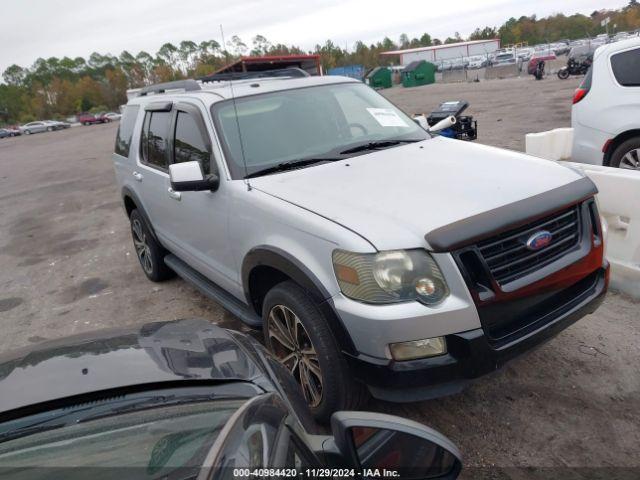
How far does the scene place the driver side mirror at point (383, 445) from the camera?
144 cm

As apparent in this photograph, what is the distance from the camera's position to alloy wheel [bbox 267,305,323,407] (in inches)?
108

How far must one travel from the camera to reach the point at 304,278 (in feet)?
8.41

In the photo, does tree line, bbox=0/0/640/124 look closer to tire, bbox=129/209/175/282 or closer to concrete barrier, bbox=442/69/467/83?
concrete barrier, bbox=442/69/467/83

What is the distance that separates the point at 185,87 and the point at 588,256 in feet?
11.4

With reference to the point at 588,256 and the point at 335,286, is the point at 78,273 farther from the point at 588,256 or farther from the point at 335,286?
the point at 588,256

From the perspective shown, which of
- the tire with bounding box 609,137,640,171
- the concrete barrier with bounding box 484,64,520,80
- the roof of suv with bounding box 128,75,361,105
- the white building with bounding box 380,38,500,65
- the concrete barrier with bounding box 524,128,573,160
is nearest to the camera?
the roof of suv with bounding box 128,75,361,105

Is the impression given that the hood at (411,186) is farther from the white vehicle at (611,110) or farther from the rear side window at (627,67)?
the rear side window at (627,67)

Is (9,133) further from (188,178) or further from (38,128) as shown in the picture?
(188,178)

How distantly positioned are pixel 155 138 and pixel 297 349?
263cm

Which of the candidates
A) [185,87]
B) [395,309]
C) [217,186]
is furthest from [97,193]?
[395,309]

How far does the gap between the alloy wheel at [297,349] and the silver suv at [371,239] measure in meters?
0.01

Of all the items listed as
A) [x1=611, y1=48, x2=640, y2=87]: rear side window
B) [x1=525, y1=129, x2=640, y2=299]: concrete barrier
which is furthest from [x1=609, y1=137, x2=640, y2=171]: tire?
Answer: [x1=525, y1=129, x2=640, y2=299]: concrete barrier

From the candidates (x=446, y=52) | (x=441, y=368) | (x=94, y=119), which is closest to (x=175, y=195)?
(x=441, y=368)

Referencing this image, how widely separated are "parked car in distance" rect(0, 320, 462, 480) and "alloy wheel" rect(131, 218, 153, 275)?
3432 mm
